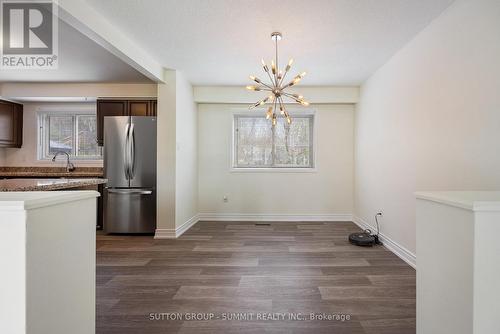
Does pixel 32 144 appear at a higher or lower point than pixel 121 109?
lower

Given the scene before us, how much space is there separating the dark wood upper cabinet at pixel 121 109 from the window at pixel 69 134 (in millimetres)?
647

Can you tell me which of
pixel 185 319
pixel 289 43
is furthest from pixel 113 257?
pixel 289 43

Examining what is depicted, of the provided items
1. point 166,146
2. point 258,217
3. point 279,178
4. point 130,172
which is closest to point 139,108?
point 166,146

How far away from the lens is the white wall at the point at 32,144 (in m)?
4.60

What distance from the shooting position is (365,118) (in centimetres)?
414

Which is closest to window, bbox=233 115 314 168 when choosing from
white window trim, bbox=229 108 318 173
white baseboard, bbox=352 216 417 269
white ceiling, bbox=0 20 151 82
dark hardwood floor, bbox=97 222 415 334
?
white window trim, bbox=229 108 318 173

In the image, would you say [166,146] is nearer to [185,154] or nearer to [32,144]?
[185,154]

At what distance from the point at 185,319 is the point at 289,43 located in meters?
2.93

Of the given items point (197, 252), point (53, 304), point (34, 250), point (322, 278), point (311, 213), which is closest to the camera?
point (34, 250)

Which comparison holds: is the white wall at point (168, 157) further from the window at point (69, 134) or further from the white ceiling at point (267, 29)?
the window at point (69, 134)

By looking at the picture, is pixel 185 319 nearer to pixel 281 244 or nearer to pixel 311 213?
pixel 281 244

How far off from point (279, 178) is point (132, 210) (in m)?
2.68

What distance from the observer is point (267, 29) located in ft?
8.25
